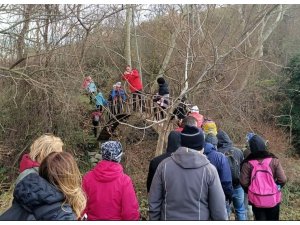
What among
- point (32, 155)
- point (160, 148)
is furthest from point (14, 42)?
point (32, 155)

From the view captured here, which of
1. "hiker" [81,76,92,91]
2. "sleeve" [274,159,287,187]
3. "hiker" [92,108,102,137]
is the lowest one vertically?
"hiker" [92,108,102,137]

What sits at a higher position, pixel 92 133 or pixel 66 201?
pixel 66 201

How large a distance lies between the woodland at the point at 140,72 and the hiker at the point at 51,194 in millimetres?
4859

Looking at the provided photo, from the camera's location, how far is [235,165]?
475 cm

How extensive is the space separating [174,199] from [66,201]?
83 centimetres

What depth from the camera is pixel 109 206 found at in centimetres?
320

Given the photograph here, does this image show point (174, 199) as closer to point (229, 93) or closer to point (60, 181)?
point (60, 181)

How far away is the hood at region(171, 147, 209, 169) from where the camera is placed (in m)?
2.78

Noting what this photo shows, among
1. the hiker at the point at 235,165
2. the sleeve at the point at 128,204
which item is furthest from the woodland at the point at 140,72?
the sleeve at the point at 128,204

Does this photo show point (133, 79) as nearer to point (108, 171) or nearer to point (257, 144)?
point (257, 144)

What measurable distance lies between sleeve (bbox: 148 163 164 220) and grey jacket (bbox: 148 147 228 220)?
0.05 metres

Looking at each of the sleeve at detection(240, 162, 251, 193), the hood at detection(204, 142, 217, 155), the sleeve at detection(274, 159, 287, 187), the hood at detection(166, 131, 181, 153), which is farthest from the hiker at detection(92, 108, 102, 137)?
the sleeve at detection(274, 159, 287, 187)

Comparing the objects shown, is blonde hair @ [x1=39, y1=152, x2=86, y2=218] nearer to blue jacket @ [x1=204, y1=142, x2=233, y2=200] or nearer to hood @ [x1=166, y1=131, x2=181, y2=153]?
hood @ [x1=166, y1=131, x2=181, y2=153]

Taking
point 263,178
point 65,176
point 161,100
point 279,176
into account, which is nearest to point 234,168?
point 263,178
